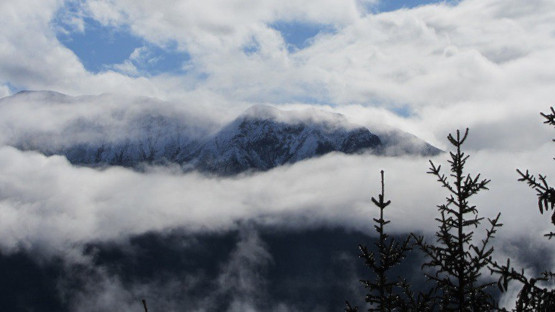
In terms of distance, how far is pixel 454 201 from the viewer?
15422 mm

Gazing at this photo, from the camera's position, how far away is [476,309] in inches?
518

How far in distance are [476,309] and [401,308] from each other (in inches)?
106

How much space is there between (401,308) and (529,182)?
5.45 m

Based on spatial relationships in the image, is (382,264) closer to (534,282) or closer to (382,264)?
(382,264)

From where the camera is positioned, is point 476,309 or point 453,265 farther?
point 453,265

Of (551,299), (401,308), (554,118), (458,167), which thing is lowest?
(401,308)

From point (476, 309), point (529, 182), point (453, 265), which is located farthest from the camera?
point (453, 265)

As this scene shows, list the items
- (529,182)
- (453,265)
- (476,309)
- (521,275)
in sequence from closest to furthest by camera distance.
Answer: (521,275), (529,182), (476,309), (453,265)

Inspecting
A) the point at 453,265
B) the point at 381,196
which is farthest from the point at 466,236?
the point at 381,196

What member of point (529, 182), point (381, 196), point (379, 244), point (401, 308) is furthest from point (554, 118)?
point (401, 308)

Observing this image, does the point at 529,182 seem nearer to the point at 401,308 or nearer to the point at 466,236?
the point at 466,236

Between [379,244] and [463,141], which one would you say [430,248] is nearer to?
[379,244]

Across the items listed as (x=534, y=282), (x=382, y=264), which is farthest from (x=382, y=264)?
(x=534, y=282)

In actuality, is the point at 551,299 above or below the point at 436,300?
above
